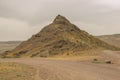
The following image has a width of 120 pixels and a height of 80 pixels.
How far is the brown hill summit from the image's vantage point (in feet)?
213

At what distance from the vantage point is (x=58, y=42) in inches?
2717

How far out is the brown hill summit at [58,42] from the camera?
213 ft

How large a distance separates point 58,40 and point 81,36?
9.26 metres

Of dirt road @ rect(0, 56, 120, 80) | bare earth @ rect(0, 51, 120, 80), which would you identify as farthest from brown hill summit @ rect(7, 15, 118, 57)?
dirt road @ rect(0, 56, 120, 80)

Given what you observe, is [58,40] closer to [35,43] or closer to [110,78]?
[35,43]

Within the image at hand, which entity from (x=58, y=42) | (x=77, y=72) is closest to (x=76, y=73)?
(x=77, y=72)

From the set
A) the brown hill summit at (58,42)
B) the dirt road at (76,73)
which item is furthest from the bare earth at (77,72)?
the brown hill summit at (58,42)

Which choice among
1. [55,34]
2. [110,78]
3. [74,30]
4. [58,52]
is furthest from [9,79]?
[74,30]

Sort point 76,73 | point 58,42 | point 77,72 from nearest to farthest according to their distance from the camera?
point 76,73
point 77,72
point 58,42

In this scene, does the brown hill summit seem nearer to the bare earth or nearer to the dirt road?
the bare earth

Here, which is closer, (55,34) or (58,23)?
(55,34)

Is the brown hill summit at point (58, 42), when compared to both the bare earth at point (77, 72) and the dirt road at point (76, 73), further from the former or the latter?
the dirt road at point (76, 73)

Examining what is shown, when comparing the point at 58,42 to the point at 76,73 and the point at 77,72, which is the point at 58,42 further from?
the point at 76,73

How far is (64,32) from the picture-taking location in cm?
7412
